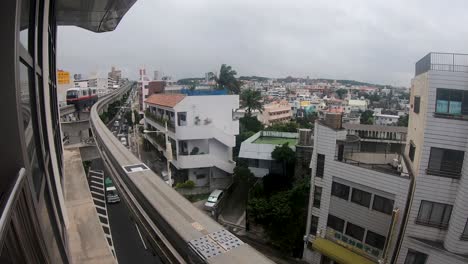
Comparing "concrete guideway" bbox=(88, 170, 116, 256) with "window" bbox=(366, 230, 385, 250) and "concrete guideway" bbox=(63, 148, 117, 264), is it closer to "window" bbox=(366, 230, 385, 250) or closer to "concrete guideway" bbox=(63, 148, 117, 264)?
"concrete guideway" bbox=(63, 148, 117, 264)

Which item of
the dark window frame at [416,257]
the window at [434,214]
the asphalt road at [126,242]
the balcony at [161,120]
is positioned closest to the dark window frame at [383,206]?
the window at [434,214]

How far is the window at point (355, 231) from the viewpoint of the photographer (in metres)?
8.00

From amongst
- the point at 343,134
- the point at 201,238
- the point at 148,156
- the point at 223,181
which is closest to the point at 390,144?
the point at 343,134

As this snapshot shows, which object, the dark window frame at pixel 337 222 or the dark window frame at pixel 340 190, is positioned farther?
the dark window frame at pixel 337 222

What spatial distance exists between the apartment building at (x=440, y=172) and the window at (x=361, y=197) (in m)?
1.09

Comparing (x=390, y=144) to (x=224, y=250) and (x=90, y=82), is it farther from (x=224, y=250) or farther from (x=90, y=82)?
(x=90, y=82)

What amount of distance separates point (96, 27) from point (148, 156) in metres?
15.5

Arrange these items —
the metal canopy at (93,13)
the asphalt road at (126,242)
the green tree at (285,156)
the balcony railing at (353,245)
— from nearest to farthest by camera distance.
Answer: the metal canopy at (93,13) → the balcony railing at (353,245) → the asphalt road at (126,242) → the green tree at (285,156)

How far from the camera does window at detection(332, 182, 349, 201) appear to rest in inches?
325

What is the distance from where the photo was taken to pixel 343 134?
8.52m

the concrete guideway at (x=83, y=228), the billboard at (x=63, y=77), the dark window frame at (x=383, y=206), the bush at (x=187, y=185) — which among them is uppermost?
the billboard at (x=63, y=77)

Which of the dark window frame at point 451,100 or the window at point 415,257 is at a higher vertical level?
the dark window frame at point 451,100

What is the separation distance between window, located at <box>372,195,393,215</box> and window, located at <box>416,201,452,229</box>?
2.31ft

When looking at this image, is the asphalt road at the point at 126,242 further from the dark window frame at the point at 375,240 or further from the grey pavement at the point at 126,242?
the dark window frame at the point at 375,240
